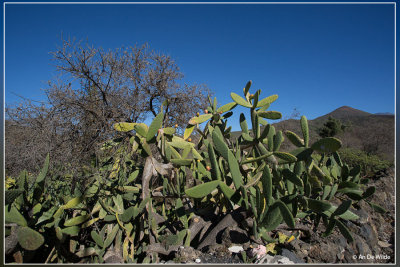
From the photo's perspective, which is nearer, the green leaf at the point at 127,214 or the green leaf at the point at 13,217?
the green leaf at the point at 13,217

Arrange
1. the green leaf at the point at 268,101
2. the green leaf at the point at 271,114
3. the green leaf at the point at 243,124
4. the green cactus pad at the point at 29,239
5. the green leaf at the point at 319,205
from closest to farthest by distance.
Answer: the green cactus pad at the point at 29,239, the green leaf at the point at 319,205, the green leaf at the point at 271,114, the green leaf at the point at 268,101, the green leaf at the point at 243,124

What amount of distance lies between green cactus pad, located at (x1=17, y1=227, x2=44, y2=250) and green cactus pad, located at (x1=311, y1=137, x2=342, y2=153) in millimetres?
1203

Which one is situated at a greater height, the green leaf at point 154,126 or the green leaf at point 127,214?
the green leaf at point 154,126

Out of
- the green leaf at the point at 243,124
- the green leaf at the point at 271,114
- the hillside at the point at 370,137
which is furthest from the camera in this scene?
the hillside at the point at 370,137

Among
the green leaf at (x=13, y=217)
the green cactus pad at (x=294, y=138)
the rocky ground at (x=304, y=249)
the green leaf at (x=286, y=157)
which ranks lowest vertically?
the rocky ground at (x=304, y=249)

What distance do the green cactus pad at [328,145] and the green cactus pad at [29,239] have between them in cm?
120

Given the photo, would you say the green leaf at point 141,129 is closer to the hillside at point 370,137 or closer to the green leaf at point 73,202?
the green leaf at point 73,202

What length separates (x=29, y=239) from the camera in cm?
94

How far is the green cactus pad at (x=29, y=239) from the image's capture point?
3.06 ft

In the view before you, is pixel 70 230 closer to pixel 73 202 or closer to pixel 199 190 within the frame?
pixel 73 202

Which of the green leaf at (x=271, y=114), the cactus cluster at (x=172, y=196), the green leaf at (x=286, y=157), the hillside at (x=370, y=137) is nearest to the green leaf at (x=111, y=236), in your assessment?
the cactus cluster at (x=172, y=196)

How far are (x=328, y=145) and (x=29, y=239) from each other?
4.20 feet

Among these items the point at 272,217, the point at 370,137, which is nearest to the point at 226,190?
the point at 272,217

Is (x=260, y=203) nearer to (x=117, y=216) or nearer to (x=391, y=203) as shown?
(x=117, y=216)
